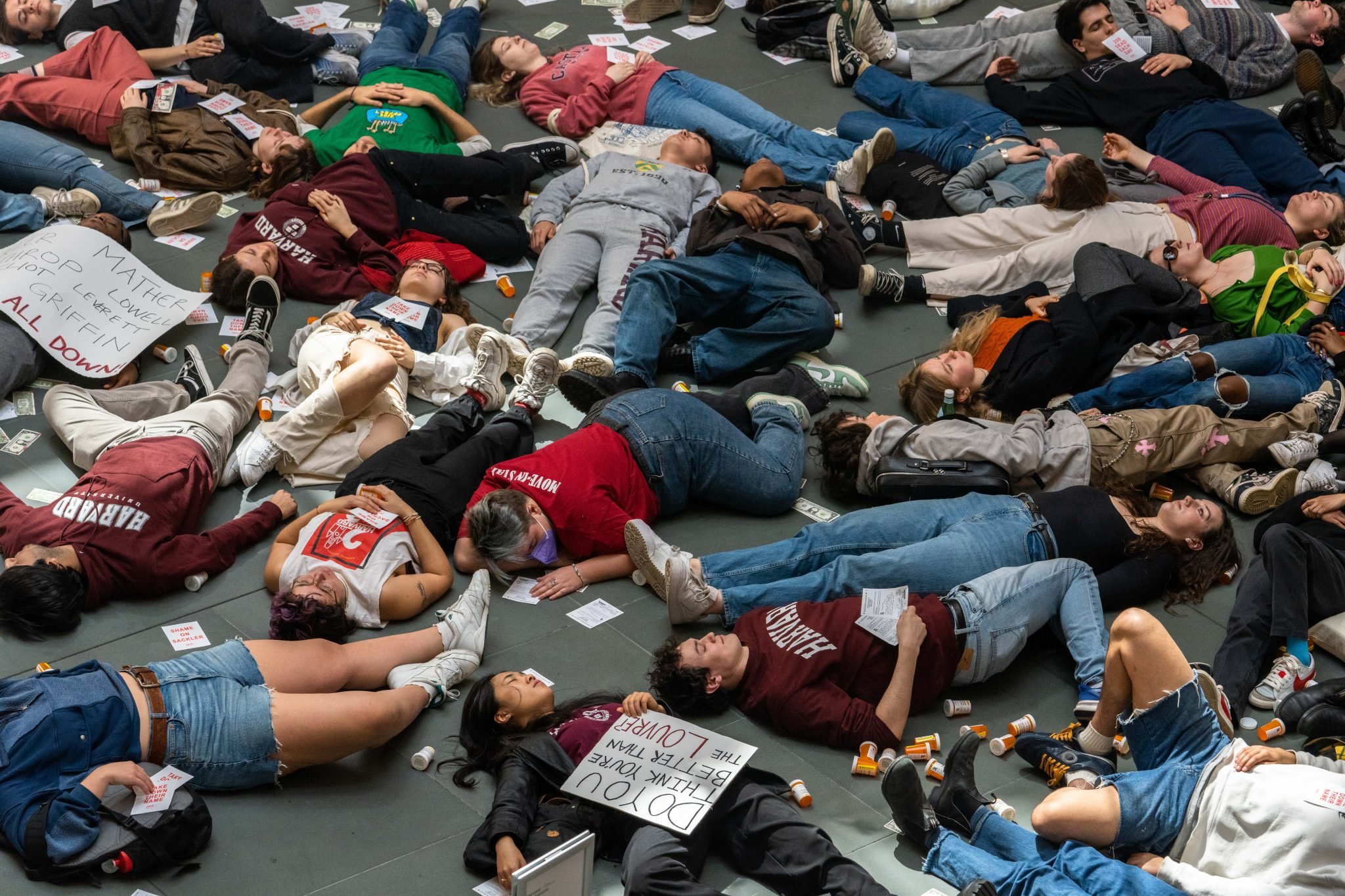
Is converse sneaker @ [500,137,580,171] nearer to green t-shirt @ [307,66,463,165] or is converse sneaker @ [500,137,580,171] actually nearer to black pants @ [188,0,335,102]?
green t-shirt @ [307,66,463,165]

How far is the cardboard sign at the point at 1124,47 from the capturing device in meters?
6.89

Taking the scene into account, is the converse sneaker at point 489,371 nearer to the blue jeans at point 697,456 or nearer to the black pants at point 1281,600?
the blue jeans at point 697,456

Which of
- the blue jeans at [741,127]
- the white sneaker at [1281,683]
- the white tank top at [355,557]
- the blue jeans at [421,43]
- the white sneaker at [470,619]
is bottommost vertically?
the white sneaker at [470,619]

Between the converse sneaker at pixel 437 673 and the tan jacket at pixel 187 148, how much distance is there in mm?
3155

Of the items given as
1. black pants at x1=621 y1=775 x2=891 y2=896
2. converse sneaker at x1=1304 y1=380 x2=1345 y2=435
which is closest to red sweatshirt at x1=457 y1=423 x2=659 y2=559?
black pants at x1=621 y1=775 x2=891 y2=896

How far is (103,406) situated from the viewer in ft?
15.7

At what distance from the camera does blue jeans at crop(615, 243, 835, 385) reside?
5.16 meters

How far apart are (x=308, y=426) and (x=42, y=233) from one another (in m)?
1.55

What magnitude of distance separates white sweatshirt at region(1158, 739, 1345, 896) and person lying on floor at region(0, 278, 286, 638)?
9.60 feet

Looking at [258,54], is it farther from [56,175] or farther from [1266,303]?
[1266,303]

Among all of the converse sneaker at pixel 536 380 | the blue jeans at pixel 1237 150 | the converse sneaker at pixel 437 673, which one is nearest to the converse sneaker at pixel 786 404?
the converse sneaker at pixel 536 380

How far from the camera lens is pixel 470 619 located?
13.4ft

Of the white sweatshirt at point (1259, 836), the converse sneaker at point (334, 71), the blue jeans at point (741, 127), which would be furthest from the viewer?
the converse sneaker at point (334, 71)

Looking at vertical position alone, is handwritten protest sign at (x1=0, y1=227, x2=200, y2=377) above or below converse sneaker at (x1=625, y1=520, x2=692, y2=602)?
above
